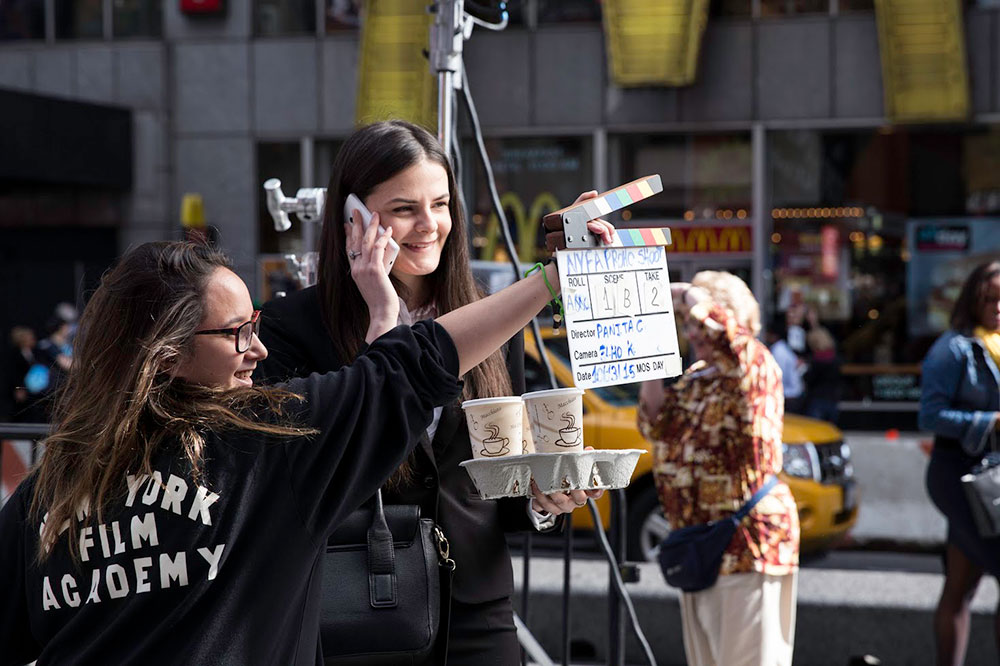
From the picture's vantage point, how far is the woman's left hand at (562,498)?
2.41 metres

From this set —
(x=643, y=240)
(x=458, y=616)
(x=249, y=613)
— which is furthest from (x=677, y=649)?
(x=249, y=613)

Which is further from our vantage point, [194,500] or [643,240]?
[643,240]

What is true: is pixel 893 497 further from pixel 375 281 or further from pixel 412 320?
pixel 375 281

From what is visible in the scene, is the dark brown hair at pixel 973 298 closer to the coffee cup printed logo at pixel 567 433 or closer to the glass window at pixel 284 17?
the coffee cup printed logo at pixel 567 433

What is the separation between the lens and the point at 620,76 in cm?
1500

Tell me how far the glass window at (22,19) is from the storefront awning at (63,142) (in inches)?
72.8

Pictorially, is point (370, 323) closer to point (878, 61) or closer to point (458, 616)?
point (458, 616)

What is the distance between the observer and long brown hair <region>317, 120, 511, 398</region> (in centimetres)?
270

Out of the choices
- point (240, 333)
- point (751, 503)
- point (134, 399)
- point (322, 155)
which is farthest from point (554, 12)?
point (134, 399)

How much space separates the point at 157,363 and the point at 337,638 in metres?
0.89

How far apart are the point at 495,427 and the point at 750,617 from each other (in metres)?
2.41

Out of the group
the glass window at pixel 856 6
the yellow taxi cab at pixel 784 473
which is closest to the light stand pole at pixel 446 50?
the yellow taxi cab at pixel 784 473

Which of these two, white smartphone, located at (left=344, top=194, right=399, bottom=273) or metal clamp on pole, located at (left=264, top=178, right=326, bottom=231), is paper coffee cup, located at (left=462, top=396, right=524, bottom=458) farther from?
metal clamp on pole, located at (left=264, top=178, right=326, bottom=231)

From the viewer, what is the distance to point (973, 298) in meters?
5.66
